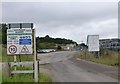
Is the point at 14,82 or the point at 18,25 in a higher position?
the point at 18,25

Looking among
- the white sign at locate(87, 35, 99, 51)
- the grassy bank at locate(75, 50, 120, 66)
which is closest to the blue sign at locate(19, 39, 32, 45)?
the grassy bank at locate(75, 50, 120, 66)

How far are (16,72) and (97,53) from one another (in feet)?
126

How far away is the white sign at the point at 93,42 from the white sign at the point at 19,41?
35939mm

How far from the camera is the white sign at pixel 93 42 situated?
53.1m

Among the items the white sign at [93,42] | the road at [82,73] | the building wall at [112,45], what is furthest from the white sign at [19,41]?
the building wall at [112,45]

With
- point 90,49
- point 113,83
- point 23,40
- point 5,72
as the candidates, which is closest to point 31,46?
point 23,40

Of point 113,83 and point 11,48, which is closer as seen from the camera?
point 113,83

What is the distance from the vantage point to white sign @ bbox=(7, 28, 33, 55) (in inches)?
682

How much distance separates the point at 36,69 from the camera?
16406 mm

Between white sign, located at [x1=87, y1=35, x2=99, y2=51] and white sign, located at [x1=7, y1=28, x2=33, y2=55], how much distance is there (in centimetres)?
3594

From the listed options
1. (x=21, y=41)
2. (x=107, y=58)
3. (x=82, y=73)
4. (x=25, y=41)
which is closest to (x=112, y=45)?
(x=107, y=58)

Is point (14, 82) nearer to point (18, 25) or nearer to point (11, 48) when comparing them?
point (11, 48)

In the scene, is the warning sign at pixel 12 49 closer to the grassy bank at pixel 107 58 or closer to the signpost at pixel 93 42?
the grassy bank at pixel 107 58

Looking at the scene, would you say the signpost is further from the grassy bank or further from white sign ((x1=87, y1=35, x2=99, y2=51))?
the grassy bank
